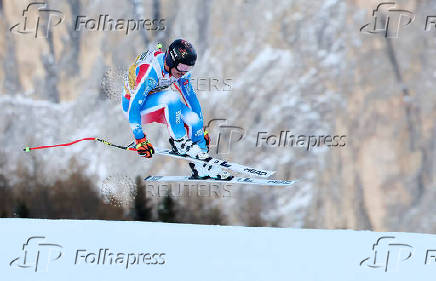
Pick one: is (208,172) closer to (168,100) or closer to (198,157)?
(198,157)

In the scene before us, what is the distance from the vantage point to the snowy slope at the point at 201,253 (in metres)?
4.59

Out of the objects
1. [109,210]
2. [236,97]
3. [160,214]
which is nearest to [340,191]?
[236,97]

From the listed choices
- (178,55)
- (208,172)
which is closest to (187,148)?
(208,172)

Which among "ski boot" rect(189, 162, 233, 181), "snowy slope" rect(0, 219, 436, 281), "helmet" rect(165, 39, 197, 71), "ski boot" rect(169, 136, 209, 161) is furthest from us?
"ski boot" rect(189, 162, 233, 181)

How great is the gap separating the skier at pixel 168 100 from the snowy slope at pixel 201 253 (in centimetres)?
94

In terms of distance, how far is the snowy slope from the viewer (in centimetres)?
459

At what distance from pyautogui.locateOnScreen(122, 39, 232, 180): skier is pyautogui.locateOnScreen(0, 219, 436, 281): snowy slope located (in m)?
0.94

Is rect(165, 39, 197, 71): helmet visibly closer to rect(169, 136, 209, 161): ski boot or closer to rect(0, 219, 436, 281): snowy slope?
rect(169, 136, 209, 161): ski boot

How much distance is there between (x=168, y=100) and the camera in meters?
5.09

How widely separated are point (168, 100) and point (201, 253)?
4.85 ft

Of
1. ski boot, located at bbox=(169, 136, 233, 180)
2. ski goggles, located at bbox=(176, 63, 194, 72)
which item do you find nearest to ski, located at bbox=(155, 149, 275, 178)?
ski boot, located at bbox=(169, 136, 233, 180)

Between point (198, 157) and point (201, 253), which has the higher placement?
point (198, 157)

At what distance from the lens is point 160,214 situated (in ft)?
22.7

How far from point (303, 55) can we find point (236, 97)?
1046 mm
